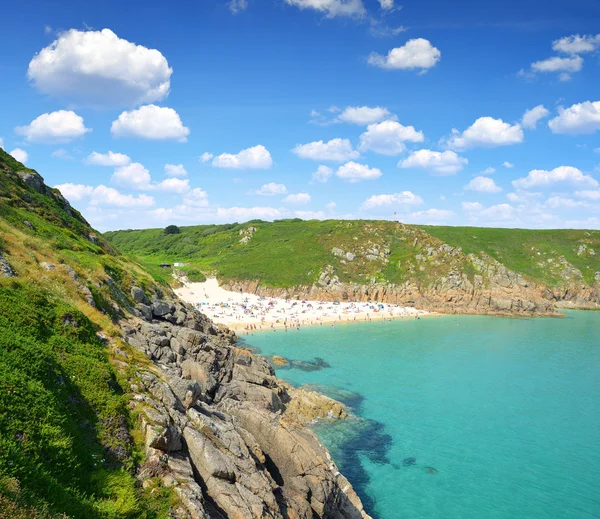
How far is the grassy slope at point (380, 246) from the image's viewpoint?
13775 cm

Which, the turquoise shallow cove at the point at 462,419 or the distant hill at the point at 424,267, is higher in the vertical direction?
the distant hill at the point at 424,267

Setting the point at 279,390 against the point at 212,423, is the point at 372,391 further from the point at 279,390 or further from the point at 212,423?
the point at 212,423

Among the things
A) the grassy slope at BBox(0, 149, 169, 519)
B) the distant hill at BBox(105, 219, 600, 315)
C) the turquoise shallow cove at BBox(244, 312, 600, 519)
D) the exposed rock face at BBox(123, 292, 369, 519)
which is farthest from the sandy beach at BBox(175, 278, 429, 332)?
the grassy slope at BBox(0, 149, 169, 519)

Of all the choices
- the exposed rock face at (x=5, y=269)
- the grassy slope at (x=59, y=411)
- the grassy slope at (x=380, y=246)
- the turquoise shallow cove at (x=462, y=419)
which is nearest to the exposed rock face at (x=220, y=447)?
the grassy slope at (x=59, y=411)

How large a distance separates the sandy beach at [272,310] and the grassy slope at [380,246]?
13046 mm

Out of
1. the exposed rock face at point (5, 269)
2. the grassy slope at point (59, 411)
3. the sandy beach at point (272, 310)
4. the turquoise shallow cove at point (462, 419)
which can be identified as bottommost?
the turquoise shallow cove at point (462, 419)

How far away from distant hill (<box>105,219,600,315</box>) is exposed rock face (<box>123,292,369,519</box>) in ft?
323

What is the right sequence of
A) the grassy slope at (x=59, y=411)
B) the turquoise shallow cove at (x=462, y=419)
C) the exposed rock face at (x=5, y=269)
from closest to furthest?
the grassy slope at (x=59, y=411)
the exposed rock face at (x=5, y=269)
the turquoise shallow cove at (x=462, y=419)

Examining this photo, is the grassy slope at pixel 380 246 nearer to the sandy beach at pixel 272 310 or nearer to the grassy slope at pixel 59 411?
the sandy beach at pixel 272 310

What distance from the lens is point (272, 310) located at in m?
111

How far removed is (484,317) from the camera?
376 ft

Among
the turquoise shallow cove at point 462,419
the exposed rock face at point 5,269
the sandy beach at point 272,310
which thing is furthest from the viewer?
the sandy beach at point 272,310

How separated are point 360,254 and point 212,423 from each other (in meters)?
132

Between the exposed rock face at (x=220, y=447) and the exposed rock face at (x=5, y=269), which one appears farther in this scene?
the exposed rock face at (x=5, y=269)
